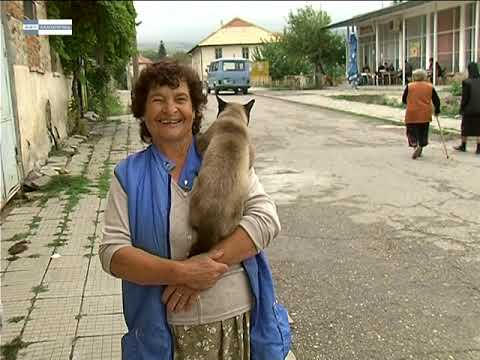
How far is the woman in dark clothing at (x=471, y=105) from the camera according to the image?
36.7 ft

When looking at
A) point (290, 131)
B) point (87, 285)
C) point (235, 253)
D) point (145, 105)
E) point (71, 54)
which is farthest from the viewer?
point (290, 131)

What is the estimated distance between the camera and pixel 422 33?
30.7 meters

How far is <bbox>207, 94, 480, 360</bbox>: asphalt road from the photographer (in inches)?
155

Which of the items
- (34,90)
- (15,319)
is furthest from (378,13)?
(15,319)

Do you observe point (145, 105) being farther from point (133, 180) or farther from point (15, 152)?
point (15, 152)

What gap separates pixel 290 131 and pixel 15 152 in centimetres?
923

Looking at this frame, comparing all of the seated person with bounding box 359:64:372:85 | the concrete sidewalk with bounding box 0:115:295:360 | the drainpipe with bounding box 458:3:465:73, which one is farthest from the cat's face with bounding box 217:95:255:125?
the seated person with bounding box 359:64:372:85

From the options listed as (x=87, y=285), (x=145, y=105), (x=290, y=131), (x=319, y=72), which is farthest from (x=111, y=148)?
(x=319, y=72)

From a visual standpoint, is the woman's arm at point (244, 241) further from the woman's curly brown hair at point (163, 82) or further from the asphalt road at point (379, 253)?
the asphalt road at point (379, 253)

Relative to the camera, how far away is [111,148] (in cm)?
1209

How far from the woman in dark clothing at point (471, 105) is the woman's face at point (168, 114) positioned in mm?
10244

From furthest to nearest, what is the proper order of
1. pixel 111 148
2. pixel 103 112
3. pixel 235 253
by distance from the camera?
pixel 103 112 → pixel 111 148 → pixel 235 253

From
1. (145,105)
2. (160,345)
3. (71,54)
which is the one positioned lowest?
(160,345)

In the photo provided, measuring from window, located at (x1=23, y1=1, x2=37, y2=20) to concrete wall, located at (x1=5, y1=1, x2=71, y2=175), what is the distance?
39cm
